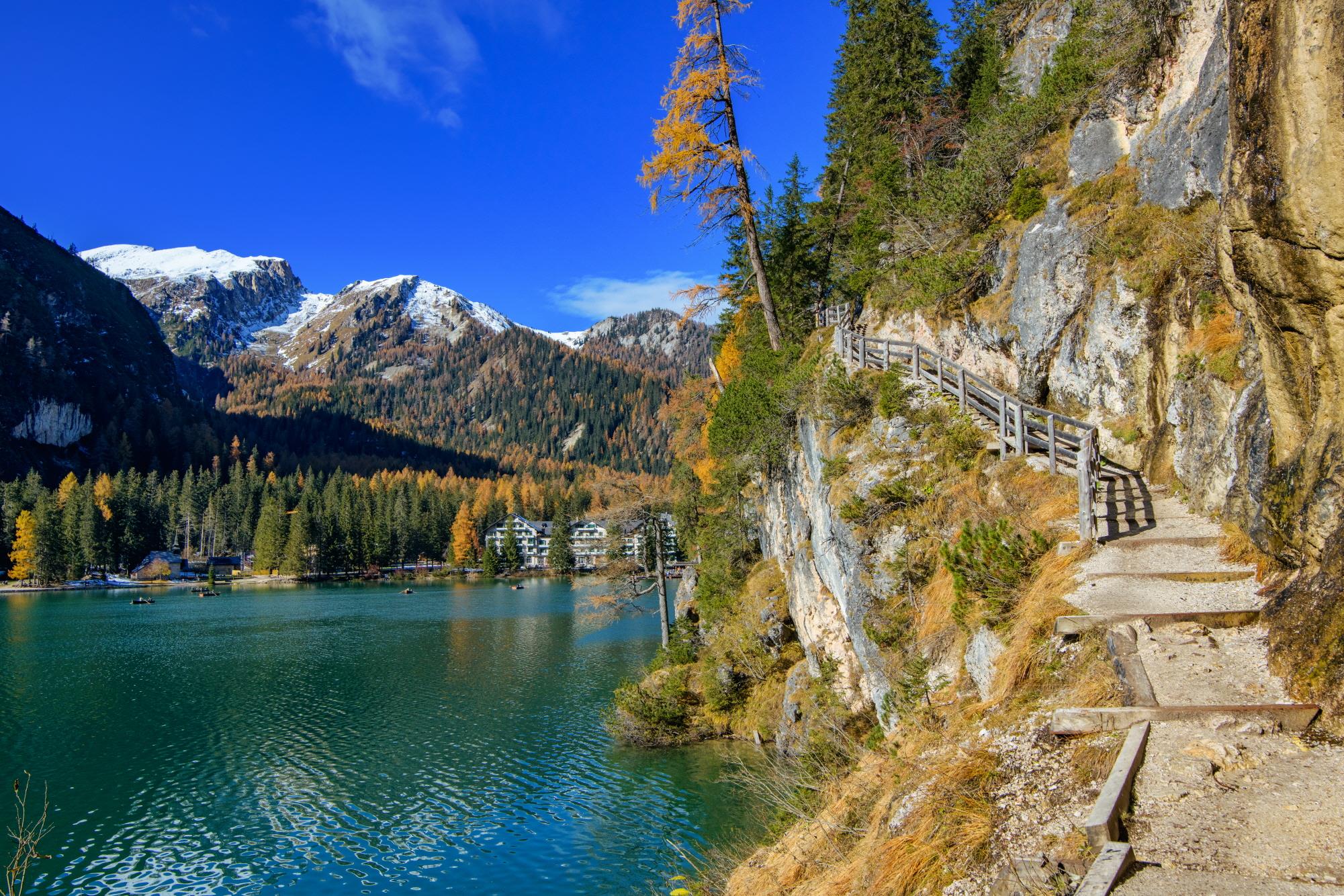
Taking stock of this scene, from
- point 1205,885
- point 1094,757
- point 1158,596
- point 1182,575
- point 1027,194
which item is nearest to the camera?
point 1205,885

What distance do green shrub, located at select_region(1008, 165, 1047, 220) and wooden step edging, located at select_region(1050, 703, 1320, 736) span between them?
558 inches

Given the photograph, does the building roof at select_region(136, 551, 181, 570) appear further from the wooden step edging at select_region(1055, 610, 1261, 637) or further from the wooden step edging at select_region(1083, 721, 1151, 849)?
the wooden step edging at select_region(1083, 721, 1151, 849)

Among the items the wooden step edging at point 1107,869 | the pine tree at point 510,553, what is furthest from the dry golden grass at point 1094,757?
the pine tree at point 510,553

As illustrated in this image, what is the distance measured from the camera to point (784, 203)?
31297mm

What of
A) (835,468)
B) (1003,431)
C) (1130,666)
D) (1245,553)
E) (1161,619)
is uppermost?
(1003,431)

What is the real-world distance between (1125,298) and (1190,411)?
120 inches

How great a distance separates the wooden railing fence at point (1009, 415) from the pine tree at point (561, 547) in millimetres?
98916

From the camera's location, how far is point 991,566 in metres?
10.0

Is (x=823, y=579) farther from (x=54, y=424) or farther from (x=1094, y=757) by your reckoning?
(x=54, y=424)

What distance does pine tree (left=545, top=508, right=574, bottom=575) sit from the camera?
116 metres

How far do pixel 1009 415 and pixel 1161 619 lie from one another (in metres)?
7.49

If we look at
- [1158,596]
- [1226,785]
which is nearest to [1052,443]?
[1158,596]

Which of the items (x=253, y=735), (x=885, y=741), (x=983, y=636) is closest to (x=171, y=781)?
(x=253, y=735)

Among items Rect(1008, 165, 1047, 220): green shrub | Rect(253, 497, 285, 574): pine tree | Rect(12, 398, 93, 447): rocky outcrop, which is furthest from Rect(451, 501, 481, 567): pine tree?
Rect(1008, 165, 1047, 220): green shrub
